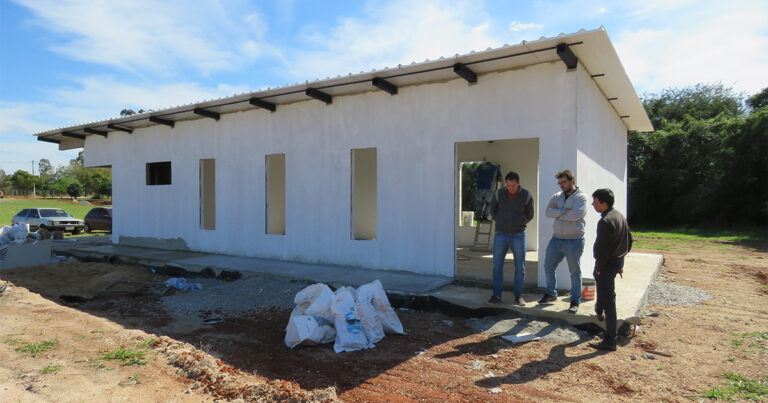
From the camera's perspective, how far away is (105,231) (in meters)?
19.9

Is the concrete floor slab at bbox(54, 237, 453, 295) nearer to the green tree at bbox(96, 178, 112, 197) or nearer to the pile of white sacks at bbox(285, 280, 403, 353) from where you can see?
the pile of white sacks at bbox(285, 280, 403, 353)

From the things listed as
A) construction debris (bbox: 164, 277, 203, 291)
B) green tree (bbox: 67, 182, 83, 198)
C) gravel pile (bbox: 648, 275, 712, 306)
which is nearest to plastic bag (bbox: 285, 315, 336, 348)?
construction debris (bbox: 164, 277, 203, 291)

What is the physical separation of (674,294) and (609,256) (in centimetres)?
351

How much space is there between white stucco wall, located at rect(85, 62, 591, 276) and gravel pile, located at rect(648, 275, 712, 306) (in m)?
2.19

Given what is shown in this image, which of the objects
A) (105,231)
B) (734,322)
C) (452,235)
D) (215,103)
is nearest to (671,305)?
(734,322)

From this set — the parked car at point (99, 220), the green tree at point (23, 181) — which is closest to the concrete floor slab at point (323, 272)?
the parked car at point (99, 220)

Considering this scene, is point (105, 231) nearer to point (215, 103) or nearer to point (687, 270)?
point (215, 103)

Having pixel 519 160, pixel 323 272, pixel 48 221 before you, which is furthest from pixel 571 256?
pixel 48 221

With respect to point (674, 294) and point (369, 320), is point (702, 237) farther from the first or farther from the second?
point (369, 320)

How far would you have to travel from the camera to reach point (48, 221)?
59.8 feet

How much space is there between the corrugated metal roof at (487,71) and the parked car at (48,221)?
11588 mm

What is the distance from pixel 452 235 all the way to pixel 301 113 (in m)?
3.96

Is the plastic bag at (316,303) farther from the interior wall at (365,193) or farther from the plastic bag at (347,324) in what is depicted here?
the interior wall at (365,193)

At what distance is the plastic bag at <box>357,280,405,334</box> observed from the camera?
4836 mm
